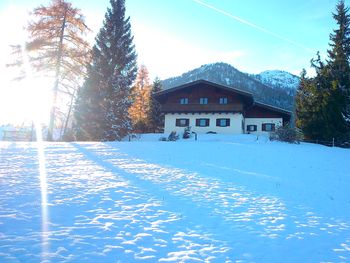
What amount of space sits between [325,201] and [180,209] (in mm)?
4479

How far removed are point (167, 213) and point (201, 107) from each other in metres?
33.4

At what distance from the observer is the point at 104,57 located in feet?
106

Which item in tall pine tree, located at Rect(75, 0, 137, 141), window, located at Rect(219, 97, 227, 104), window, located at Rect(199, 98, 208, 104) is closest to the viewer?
tall pine tree, located at Rect(75, 0, 137, 141)

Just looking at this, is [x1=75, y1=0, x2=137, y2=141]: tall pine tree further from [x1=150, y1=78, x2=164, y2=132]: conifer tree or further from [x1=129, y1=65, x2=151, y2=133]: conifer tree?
[x1=150, y1=78, x2=164, y2=132]: conifer tree

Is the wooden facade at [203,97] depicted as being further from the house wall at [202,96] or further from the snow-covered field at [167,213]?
the snow-covered field at [167,213]

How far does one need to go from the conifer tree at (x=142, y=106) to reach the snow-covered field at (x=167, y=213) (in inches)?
1213

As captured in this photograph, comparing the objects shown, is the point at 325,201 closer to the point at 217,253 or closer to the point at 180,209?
the point at 180,209

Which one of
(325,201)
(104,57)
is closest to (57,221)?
(325,201)

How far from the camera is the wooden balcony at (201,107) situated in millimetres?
38500

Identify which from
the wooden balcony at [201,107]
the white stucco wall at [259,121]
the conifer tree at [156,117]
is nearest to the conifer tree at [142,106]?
the conifer tree at [156,117]

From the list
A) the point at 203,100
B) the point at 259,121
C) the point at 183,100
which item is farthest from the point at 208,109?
the point at 259,121

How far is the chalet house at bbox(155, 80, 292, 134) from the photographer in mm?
39062

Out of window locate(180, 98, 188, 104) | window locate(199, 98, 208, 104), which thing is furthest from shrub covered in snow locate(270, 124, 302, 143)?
window locate(180, 98, 188, 104)

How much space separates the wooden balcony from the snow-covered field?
2535cm
